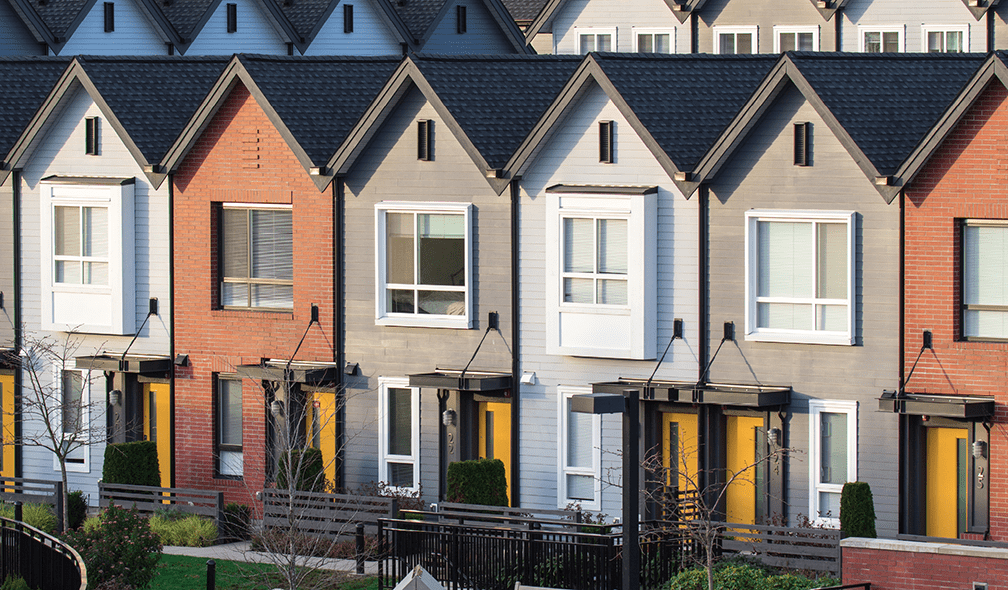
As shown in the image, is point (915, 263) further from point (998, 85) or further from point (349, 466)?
point (349, 466)

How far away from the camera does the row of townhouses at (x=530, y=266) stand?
2555 centimetres

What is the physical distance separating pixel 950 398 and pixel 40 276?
17616 millimetres

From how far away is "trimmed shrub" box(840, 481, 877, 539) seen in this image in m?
24.9

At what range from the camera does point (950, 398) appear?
25047mm

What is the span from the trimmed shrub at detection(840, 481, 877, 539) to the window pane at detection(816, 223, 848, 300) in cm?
313

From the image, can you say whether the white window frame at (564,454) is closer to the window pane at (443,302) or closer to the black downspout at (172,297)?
the window pane at (443,302)

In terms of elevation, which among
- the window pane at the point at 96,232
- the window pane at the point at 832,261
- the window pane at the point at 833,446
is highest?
the window pane at the point at 96,232

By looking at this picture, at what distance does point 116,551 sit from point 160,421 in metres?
8.42

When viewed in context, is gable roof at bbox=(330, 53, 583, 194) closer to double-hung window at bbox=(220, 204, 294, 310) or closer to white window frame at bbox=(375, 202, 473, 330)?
white window frame at bbox=(375, 202, 473, 330)

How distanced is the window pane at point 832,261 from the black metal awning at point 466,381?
577 cm

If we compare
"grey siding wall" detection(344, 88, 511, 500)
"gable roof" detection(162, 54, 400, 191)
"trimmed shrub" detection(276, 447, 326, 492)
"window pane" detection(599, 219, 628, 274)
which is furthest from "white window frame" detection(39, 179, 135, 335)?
"window pane" detection(599, 219, 628, 274)

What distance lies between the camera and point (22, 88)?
109 ft

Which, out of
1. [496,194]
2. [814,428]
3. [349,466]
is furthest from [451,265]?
[814,428]

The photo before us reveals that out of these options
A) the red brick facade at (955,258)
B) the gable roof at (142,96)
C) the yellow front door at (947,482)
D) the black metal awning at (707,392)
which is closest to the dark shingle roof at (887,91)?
the red brick facade at (955,258)
